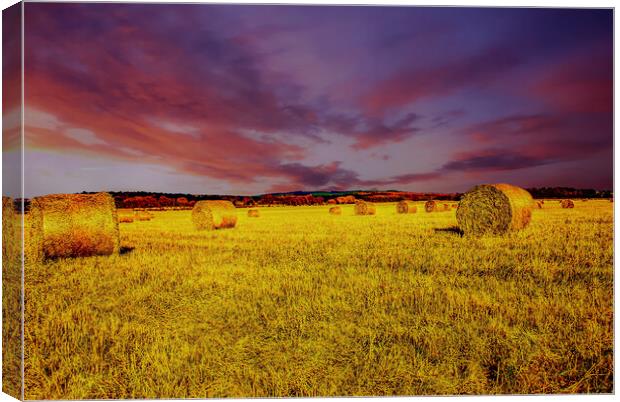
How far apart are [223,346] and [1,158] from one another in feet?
7.73

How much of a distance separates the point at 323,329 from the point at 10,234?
2.68m

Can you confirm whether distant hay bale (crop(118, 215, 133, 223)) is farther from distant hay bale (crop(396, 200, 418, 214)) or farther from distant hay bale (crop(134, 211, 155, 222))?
distant hay bale (crop(396, 200, 418, 214))

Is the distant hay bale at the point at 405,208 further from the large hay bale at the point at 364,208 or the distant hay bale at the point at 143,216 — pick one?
the distant hay bale at the point at 143,216

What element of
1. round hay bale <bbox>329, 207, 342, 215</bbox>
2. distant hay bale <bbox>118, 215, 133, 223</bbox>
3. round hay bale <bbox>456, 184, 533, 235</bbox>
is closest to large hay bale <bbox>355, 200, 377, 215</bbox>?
round hay bale <bbox>329, 207, 342, 215</bbox>

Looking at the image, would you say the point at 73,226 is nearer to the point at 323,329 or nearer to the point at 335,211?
the point at 323,329

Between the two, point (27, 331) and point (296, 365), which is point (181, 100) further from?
point (296, 365)

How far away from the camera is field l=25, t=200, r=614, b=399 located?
2.97 meters

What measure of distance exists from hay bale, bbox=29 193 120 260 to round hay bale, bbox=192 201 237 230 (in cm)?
446

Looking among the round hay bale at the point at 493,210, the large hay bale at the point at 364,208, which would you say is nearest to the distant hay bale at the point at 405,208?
the large hay bale at the point at 364,208

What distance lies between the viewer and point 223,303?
4152mm

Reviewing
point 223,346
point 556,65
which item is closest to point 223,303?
point 223,346

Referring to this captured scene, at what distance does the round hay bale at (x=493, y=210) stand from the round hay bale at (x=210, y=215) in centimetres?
632

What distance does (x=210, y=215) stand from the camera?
11445 millimetres

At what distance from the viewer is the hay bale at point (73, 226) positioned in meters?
6.51
